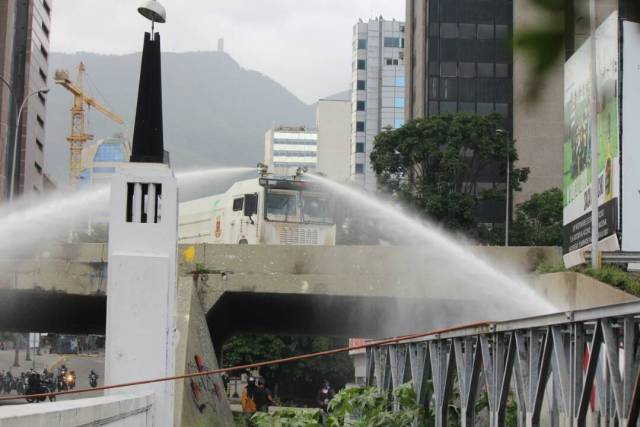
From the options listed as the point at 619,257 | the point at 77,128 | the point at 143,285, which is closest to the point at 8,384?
the point at 619,257

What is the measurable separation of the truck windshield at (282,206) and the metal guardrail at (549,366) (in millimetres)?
21133

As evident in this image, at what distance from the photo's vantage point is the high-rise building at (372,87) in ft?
481

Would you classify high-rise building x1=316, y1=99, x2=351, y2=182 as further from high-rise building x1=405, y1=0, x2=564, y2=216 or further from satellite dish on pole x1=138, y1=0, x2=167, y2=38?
satellite dish on pole x1=138, y1=0, x2=167, y2=38

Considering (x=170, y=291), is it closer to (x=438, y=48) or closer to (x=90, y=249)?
(x=90, y=249)

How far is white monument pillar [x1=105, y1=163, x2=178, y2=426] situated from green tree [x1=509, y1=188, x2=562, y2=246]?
51669mm

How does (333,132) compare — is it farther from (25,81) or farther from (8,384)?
(8,384)

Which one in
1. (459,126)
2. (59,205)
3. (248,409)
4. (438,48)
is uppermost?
(438,48)

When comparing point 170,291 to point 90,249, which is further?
point 90,249

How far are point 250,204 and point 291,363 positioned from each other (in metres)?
27.8

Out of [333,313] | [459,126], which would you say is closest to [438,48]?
[459,126]

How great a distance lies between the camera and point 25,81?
325ft

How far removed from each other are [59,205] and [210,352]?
4.90 metres

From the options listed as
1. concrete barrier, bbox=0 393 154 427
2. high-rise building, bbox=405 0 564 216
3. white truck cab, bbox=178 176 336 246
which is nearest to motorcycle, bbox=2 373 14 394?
white truck cab, bbox=178 176 336 246

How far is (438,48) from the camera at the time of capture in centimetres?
8875
